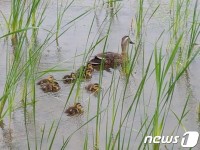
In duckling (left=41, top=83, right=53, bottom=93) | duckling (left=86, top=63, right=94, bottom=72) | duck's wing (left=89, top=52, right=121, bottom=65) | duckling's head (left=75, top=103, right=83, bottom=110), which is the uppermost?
duck's wing (left=89, top=52, right=121, bottom=65)

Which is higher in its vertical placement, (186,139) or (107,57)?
(107,57)

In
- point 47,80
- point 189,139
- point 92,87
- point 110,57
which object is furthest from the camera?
point 110,57

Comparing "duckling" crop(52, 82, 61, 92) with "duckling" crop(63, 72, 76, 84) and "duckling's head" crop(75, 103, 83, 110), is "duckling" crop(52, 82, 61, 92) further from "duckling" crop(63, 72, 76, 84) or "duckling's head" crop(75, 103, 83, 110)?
"duckling's head" crop(75, 103, 83, 110)

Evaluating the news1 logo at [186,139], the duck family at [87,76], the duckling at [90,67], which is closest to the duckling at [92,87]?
the duck family at [87,76]

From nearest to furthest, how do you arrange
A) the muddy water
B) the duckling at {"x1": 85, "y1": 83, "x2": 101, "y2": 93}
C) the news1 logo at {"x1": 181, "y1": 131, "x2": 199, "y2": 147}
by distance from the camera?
the news1 logo at {"x1": 181, "y1": 131, "x2": 199, "y2": 147} < the muddy water < the duckling at {"x1": 85, "y1": 83, "x2": 101, "y2": 93}

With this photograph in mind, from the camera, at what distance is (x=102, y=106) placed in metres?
4.24

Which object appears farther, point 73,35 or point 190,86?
point 73,35

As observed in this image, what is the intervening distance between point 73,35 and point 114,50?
64 cm

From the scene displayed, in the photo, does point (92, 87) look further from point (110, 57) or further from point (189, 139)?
point (189, 139)

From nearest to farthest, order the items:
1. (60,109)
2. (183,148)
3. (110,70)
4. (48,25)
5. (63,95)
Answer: (183,148) → (60,109) → (63,95) → (110,70) → (48,25)

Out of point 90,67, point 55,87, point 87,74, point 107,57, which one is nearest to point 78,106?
point 55,87

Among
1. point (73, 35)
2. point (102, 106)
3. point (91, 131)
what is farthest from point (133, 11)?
point (91, 131)

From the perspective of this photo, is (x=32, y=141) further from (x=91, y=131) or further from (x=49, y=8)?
(x=49, y=8)

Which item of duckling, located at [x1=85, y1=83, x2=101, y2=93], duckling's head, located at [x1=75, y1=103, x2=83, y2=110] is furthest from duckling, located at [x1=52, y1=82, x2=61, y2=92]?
duckling's head, located at [x1=75, y1=103, x2=83, y2=110]
